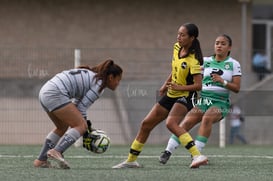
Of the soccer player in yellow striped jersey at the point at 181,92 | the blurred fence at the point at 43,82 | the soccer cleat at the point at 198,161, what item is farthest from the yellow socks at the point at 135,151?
the blurred fence at the point at 43,82

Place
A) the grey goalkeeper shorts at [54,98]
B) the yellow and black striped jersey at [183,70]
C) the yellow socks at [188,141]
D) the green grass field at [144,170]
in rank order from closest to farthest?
the green grass field at [144,170], the grey goalkeeper shorts at [54,98], the yellow socks at [188,141], the yellow and black striped jersey at [183,70]

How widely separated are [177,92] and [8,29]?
553 inches

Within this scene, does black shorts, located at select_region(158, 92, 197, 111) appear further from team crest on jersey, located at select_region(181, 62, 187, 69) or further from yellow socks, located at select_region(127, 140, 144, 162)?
yellow socks, located at select_region(127, 140, 144, 162)

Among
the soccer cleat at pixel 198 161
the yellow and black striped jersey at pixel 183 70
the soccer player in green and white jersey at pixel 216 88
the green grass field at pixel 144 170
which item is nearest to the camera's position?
the green grass field at pixel 144 170

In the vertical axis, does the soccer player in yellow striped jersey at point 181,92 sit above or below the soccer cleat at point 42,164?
above

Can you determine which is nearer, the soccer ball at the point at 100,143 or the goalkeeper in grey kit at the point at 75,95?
the goalkeeper in grey kit at the point at 75,95

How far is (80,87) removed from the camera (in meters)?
10.9

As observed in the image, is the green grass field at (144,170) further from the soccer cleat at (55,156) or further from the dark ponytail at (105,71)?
the dark ponytail at (105,71)

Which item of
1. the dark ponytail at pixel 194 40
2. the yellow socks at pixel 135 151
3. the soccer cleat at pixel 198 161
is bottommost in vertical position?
the soccer cleat at pixel 198 161

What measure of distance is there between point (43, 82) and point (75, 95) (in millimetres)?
10231

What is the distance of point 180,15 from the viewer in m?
25.7

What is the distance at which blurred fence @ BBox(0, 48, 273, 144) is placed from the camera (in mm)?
20875

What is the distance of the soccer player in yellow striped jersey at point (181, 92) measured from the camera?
1148cm

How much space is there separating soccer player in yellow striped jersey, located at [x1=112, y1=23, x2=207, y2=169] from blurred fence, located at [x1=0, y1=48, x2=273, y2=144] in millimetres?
9083
